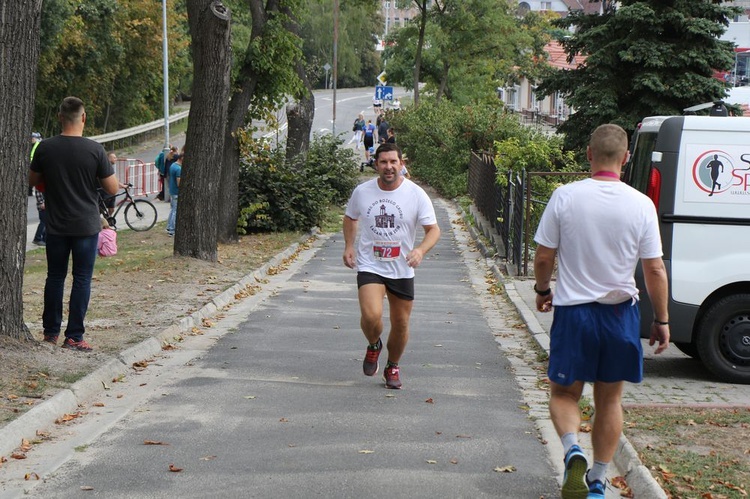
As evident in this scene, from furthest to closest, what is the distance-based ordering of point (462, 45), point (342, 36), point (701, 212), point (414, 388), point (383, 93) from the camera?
point (342, 36)
point (462, 45)
point (383, 93)
point (701, 212)
point (414, 388)

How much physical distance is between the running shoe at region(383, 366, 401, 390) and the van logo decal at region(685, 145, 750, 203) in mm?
2731

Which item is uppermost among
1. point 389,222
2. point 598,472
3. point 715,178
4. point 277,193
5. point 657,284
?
point 715,178

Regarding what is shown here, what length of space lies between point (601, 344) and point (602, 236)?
525 millimetres

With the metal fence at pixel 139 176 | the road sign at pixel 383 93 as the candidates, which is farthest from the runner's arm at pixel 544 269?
the road sign at pixel 383 93

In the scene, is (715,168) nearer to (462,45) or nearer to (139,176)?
(139,176)

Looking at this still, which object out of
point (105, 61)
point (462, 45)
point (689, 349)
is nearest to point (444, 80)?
point (462, 45)

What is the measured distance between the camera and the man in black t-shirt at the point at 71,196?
28.9ft

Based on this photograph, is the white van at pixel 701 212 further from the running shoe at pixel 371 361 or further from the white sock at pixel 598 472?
the white sock at pixel 598 472

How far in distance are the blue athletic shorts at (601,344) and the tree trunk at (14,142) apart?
15.1 ft

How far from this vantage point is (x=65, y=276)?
887cm

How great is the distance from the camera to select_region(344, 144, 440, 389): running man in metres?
8.43

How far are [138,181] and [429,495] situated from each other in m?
32.4

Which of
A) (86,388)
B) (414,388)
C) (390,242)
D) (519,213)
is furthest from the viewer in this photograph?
(519,213)

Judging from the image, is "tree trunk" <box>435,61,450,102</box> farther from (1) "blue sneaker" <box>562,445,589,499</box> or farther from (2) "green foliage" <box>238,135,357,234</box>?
(1) "blue sneaker" <box>562,445,589,499</box>
